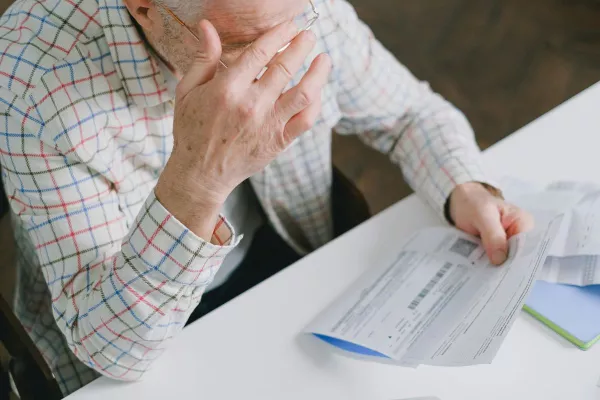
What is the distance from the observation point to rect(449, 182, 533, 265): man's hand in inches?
41.2

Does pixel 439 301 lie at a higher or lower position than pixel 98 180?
lower

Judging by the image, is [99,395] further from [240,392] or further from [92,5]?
[92,5]

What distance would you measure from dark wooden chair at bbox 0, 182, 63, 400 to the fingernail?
66 cm

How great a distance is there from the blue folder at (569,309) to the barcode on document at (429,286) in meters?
0.12

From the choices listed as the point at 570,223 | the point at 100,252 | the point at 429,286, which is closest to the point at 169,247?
the point at 100,252

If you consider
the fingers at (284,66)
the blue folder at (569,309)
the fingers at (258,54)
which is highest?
the fingers at (258,54)

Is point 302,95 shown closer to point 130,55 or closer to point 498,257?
point 130,55

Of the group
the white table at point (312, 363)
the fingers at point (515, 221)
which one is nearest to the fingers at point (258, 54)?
the white table at point (312, 363)

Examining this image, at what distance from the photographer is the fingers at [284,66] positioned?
32.1 inches

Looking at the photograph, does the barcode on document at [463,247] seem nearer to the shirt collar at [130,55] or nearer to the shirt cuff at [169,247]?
the shirt cuff at [169,247]

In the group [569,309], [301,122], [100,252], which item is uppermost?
[301,122]

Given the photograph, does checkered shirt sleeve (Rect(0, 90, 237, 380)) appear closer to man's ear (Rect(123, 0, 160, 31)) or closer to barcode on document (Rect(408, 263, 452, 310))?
man's ear (Rect(123, 0, 160, 31))

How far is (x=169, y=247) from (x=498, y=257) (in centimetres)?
48

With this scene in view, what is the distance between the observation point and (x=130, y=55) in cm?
97
